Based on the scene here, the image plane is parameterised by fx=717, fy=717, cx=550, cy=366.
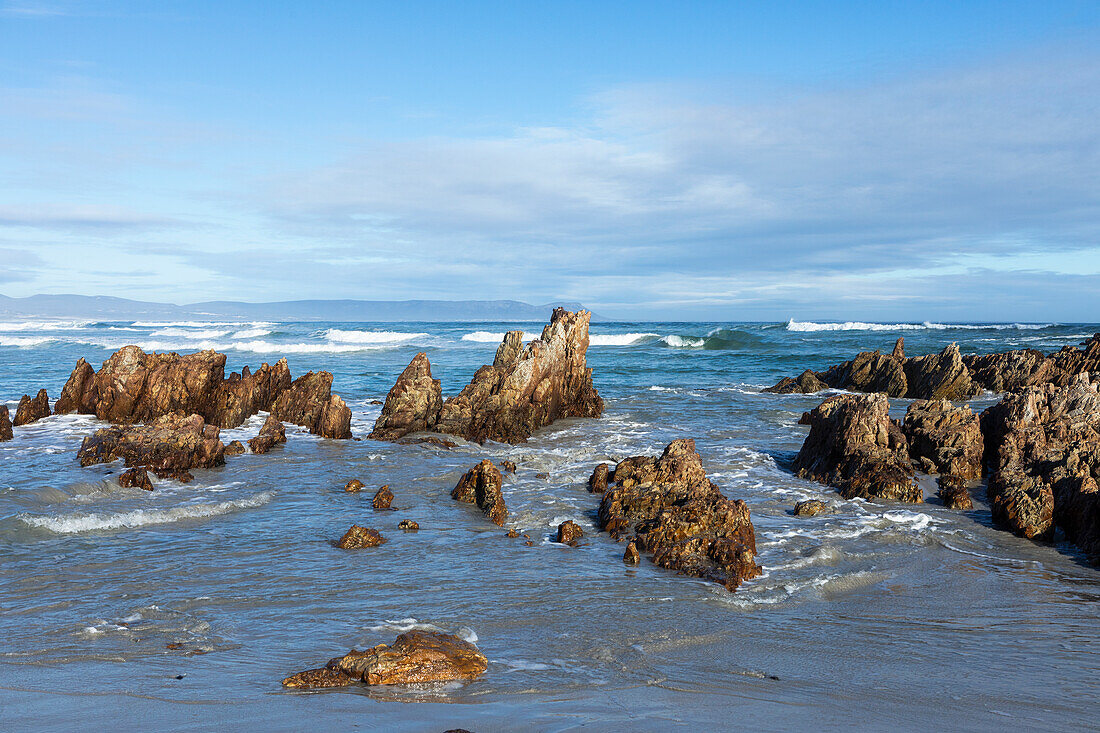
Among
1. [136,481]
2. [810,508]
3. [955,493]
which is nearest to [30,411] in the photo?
[136,481]

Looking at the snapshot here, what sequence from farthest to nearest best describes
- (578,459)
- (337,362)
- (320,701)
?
(337,362) < (578,459) < (320,701)

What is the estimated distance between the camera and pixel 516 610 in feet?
20.6

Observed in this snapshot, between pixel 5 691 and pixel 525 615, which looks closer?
pixel 5 691

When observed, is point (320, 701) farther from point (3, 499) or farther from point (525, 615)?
point (3, 499)

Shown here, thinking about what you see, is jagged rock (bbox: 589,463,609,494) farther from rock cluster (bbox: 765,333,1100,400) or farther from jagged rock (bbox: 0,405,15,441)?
rock cluster (bbox: 765,333,1100,400)

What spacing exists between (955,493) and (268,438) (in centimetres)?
1187

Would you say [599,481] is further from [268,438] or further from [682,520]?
[268,438]

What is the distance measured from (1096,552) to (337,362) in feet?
108

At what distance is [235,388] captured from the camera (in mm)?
16703

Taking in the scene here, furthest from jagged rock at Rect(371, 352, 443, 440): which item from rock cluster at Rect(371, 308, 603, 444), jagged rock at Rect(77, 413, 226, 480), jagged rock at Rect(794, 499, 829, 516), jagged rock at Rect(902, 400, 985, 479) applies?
jagged rock at Rect(902, 400, 985, 479)

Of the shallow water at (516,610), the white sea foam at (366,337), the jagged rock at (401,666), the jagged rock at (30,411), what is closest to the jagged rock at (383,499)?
the shallow water at (516,610)

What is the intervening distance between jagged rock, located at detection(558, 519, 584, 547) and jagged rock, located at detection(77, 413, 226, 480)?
6.59m

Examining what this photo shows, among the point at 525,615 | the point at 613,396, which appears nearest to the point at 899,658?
the point at 525,615

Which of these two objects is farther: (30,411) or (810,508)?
(30,411)
